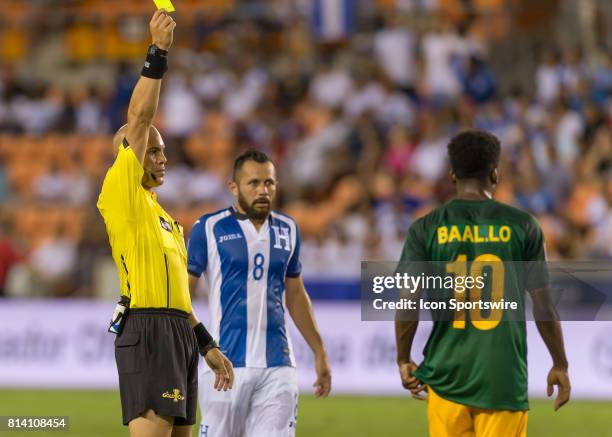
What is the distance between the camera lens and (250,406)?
7.25 meters

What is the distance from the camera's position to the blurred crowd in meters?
17.3

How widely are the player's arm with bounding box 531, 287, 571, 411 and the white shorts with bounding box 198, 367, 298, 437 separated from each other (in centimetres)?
178

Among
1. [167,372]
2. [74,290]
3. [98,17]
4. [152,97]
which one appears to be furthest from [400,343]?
[98,17]

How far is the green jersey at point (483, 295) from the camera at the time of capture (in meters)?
6.01

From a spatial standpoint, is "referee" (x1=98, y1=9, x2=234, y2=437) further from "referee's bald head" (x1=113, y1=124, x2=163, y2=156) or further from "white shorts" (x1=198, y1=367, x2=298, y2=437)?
"white shorts" (x1=198, y1=367, x2=298, y2=437)

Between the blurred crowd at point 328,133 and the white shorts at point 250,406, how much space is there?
28.1 ft

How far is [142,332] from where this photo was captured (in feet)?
20.6

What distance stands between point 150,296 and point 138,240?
300 millimetres

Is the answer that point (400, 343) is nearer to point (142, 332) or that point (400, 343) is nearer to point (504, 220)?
point (504, 220)

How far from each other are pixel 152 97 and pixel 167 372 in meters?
1.43

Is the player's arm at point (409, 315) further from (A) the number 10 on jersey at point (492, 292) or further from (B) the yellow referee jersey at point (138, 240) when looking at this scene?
(B) the yellow referee jersey at point (138, 240)

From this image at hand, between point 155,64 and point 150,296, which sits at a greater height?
point 155,64

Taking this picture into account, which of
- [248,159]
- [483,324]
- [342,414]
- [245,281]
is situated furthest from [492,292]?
[342,414]

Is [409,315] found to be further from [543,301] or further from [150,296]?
[150,296]
